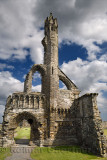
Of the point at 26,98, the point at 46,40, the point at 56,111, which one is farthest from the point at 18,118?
the point at 46,40

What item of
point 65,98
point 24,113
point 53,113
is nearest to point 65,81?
point 65,98

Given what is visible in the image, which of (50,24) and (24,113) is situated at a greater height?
(50,24)

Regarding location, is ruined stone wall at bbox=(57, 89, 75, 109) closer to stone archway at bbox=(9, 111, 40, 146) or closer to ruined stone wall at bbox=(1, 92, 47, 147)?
ruined stone wall at bbox=(1, 92, 47, 147)

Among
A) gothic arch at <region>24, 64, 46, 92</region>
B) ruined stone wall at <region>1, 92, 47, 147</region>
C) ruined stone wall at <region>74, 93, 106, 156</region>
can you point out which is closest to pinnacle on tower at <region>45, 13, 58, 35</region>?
gothic arch at <region>24, 64, 46, 92</region>

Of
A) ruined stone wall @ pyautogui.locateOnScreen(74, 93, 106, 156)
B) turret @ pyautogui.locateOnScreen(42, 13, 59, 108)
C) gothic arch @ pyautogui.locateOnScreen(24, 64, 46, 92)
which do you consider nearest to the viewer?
ruined stone wall @ pyautogui.locateOnScreen(74, 93, 106, 156)

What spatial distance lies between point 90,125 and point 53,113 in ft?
16.2

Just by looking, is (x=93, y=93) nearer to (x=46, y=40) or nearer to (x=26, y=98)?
(x=26, y=98)

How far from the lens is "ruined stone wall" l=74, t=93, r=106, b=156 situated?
40.1ft

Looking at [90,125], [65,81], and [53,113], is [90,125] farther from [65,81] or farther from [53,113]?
[65,81]

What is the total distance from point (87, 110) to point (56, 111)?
4.19 meters

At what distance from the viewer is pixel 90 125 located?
1398 centimetres

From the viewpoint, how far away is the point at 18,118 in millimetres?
16297

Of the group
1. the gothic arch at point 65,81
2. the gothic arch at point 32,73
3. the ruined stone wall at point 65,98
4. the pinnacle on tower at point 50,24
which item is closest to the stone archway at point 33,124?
the gothic arch at point 32,73

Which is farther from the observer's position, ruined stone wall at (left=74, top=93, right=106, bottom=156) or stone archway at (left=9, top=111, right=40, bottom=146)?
stone archway at (left=9, top=111, right=40, bottom=146)
